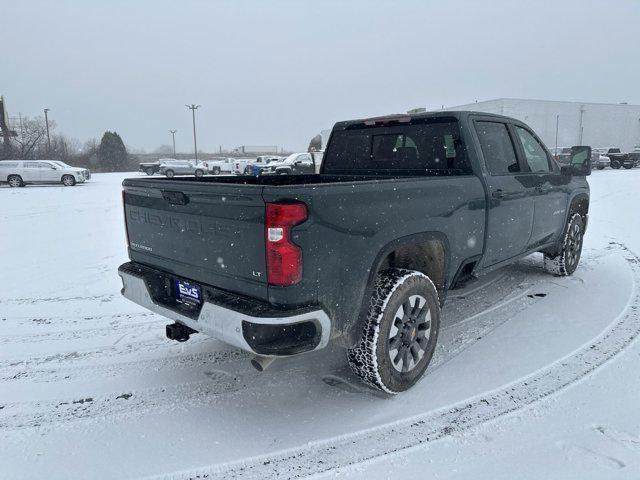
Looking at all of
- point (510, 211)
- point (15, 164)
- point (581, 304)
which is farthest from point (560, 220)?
point (15, 164)

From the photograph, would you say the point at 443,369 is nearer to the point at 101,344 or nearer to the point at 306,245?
the point at 306,245

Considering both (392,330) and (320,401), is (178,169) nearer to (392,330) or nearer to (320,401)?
(320,401)

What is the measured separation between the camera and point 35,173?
22.8m

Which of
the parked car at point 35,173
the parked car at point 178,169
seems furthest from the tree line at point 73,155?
the parked car at point 35,173

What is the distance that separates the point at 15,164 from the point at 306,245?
83.7 feet

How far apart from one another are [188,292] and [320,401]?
1155 millimetres

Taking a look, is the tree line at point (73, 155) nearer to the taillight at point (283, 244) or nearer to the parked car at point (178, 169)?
the parked car at point (178, 169)

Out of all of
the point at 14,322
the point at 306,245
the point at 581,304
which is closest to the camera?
the point at 306,245

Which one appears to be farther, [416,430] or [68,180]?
[68,180]

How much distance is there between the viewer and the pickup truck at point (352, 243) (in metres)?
2.43

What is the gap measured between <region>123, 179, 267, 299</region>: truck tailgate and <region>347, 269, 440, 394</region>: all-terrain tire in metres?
0.81

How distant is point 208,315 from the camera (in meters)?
2.67

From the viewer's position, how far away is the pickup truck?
95.6 inches

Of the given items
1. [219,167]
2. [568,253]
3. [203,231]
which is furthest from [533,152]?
[219,167]
